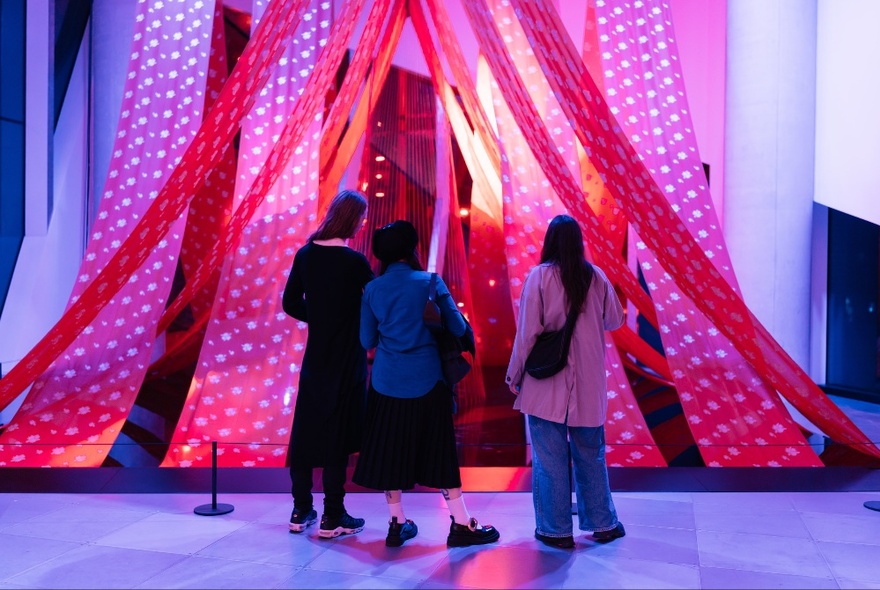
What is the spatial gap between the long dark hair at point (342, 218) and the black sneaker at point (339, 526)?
100 centimetres

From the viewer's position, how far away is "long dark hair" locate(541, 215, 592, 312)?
9.10 ft

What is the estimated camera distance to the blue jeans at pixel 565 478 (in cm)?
279

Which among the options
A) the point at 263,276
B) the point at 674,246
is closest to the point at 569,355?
the point at 674,246

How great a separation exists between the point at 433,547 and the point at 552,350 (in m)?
0.79

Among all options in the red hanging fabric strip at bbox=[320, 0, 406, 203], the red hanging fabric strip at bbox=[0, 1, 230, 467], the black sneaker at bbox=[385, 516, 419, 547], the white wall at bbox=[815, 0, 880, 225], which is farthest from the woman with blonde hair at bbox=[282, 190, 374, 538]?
the white wall at bbox=[815, 0, 880, 225]

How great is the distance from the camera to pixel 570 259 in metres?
2.79

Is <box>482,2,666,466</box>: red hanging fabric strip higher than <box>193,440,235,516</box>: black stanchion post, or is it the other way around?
<box>482,2,666,466</box>: red hanging fabric strip

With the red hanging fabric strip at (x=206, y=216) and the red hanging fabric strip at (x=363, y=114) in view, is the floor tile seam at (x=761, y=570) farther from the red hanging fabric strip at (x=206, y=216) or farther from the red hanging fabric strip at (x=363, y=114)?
the red hanging fabric strip at (x=206, y=216)

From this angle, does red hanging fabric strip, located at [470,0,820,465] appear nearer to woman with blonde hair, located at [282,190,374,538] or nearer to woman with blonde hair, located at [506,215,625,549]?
woman with blonde hair, located at [506,215,625,549]

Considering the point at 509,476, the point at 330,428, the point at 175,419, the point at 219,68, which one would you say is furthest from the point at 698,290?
the point at 219,68

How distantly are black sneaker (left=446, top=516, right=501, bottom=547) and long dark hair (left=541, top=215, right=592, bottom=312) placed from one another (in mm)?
829

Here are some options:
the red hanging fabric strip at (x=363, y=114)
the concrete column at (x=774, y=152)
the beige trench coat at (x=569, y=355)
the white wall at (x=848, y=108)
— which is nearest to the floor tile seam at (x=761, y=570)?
the beige trench coat at (x=569, y=355)

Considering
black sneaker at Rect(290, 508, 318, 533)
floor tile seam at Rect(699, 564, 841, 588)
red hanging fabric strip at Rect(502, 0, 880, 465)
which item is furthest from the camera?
red hanging fabric strip at Rect(502, 0, 880, 465)

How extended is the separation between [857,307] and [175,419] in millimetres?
5162
